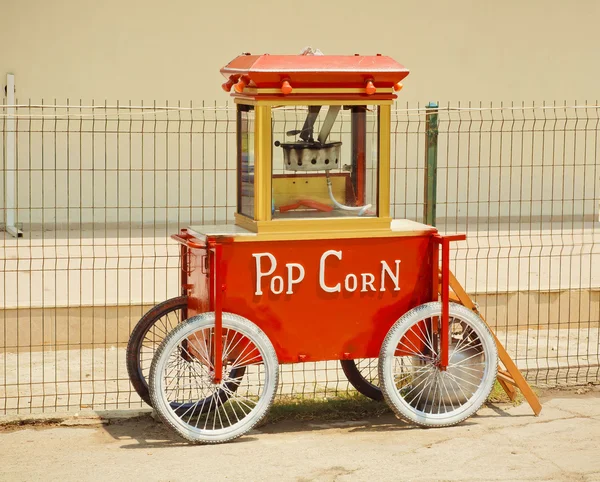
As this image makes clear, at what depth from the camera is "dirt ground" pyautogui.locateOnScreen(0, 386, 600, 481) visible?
582 cm

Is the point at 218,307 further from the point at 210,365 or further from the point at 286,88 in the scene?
the point at 286,88

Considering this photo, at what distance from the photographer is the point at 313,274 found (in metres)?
6.41

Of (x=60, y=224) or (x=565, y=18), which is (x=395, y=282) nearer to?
(x=60, y=224)

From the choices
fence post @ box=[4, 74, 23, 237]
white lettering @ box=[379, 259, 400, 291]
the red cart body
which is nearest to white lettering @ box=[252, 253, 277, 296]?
the red cart body

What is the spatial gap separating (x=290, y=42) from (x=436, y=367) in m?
8.56

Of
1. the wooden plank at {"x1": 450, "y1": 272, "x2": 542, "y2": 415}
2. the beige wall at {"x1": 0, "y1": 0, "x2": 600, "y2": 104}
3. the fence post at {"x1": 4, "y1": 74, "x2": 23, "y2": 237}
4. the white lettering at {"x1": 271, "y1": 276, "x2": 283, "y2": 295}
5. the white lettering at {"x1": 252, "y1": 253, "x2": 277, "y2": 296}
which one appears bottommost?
the wooden plank at {"x1": 450, "y1": 272, "x2": 542, "y2": 415}

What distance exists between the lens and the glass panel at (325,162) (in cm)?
653

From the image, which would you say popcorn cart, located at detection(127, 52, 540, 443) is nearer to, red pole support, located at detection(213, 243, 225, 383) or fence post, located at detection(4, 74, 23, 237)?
red pole support, located at detection(213, 243, 225, 383)

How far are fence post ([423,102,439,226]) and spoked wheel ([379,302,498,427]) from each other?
3.70 feet

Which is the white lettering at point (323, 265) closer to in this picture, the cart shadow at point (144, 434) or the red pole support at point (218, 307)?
the red pole support at point (218, 307)

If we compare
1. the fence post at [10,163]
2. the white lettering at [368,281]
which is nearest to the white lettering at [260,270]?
the white lettering at [368,281]

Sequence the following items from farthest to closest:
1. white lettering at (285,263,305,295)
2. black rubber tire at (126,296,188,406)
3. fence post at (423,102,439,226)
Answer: fence post at (423,102,439,226) → black rubber tire at (126,296,188,406) → white lettering at (285,263,305,295)

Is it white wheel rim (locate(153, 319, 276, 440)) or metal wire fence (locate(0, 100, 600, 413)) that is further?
metal wire fence (locate(0, 100, 600, 413))

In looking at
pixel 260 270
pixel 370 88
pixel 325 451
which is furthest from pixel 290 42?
pixel 325 451
